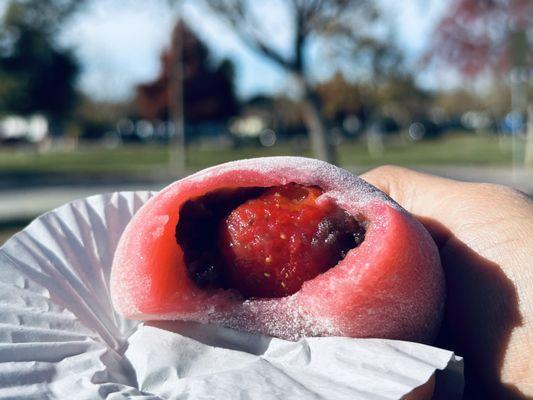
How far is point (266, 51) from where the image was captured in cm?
1212

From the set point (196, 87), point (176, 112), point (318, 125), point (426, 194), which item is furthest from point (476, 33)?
point (196, 87)

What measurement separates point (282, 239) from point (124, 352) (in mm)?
434

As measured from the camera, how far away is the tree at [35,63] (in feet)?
47.2

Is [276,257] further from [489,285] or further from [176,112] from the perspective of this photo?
[176,112]

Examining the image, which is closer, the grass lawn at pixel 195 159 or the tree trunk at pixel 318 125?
the tree trunk at pixel 318 125

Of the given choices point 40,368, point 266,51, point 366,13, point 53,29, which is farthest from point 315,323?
point 53,29

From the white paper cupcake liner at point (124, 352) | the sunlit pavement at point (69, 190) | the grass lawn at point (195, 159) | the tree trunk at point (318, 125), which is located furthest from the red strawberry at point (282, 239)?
the grass lawn at point (195, 159)

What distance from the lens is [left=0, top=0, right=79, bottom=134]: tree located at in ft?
47.2

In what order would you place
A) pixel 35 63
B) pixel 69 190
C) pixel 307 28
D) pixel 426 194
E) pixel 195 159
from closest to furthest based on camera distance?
pixel 426 194 → pixel 307 28 → pixel 69 190 → pixel 35 63 → pixel 195 159

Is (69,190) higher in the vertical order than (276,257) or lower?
lower

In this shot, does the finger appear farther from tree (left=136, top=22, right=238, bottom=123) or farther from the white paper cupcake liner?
tree (left=136, top=22, right=238, bottom=123)

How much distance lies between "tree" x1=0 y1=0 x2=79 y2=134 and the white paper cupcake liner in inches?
459

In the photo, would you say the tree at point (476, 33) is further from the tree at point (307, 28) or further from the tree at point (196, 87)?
the tree at point (196, 87)

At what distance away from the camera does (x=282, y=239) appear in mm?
1385
